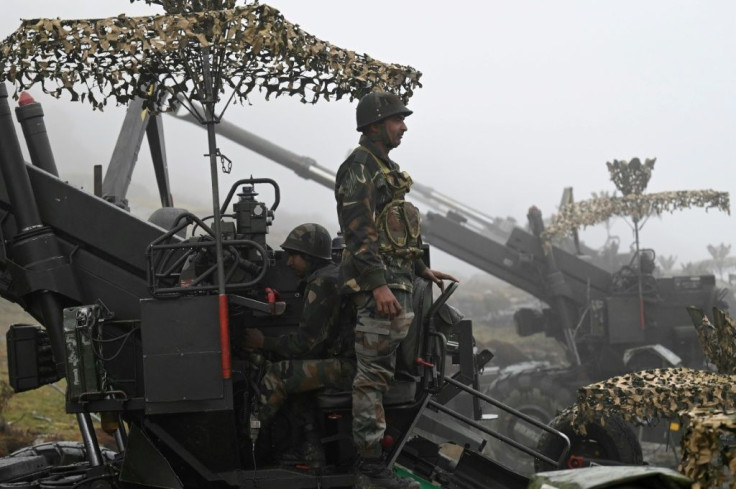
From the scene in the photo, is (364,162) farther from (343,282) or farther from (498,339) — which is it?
(498,339)

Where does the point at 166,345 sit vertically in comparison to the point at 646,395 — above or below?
above

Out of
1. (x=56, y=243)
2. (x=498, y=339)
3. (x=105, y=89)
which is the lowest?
(x=498, y=339)

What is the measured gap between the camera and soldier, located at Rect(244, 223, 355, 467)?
6.70 meters

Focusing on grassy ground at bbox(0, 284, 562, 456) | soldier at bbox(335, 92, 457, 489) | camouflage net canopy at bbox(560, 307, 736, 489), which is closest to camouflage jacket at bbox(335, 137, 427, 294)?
soldier at bbox(335, 92, 457, 489)

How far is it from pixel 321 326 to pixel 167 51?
2026mm

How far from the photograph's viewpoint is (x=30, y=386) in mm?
7434

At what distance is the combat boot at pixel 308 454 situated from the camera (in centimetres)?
676

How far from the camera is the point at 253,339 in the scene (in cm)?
685

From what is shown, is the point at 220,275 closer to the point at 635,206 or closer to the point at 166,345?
the point at 166,345

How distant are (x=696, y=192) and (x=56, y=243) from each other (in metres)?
15.1

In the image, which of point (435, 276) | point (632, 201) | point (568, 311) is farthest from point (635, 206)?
point (435, 276)

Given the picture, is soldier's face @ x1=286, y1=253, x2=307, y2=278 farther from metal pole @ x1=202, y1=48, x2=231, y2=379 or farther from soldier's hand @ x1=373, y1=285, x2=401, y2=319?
soldier's hand @ x1=373, y1=285, x2=401, y2=319

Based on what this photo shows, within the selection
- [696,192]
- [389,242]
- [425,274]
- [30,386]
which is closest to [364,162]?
[389,242]

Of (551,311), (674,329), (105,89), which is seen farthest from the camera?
(551,311)
